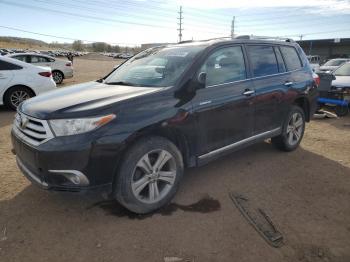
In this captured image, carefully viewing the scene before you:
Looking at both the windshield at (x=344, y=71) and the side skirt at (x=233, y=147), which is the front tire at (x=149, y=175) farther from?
the windshield at (x=344, y=71)

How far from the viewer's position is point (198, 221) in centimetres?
344

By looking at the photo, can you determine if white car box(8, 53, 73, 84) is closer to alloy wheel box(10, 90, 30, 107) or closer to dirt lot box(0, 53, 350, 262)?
alloy wheel box(10, 90, 30, 107)

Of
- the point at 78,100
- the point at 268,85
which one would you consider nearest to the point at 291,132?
the point at 268,85

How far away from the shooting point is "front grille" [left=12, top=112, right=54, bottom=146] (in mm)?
3108

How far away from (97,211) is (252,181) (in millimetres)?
2085

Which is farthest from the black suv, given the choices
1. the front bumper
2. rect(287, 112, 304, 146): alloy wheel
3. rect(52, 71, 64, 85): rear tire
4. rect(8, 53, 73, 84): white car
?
rect(52, 71, 64, 85): rear tire

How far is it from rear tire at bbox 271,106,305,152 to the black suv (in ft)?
0.88

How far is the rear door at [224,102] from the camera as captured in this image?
3879 mm

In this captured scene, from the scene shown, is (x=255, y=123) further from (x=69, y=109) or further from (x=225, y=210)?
(x=69, y=109)

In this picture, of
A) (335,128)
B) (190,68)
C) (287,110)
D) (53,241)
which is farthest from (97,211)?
(335,128)

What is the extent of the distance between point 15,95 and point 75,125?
6.81 m

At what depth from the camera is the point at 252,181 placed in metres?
4.45

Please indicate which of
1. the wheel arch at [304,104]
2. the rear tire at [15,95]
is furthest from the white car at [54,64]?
the wheel arch at [304,104]

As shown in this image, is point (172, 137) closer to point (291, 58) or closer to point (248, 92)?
point (248, 92)
